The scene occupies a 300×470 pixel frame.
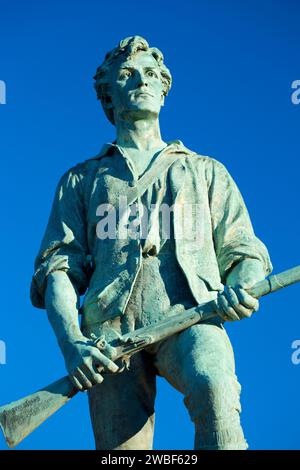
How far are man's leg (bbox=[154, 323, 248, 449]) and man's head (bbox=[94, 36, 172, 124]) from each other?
2.73 metres

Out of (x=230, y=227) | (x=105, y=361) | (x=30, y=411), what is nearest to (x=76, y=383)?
(x=105, y=361)

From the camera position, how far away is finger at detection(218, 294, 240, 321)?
33.3ft

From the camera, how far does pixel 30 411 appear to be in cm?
1025

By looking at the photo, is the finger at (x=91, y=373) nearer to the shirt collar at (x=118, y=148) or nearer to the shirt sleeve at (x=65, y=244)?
the shirt sleeve at (x=65, y=244)

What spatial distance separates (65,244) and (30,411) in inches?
76.5

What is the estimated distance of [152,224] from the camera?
11.1 meters

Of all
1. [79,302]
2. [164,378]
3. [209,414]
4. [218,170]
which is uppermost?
[218,170]

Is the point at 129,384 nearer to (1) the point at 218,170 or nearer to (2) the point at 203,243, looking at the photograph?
(2) the point at 203,243

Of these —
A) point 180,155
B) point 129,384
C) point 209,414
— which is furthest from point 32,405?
point 180,155

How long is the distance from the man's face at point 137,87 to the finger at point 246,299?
2575 millimetres

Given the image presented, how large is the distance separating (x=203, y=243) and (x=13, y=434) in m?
2.55

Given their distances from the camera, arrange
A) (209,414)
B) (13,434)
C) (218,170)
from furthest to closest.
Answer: (218,170)
(13,434)
(209,414)

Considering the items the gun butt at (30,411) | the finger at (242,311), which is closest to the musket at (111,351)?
the gun butt at (30,411)

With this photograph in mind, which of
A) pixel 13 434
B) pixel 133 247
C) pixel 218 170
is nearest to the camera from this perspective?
pixel 13 434
